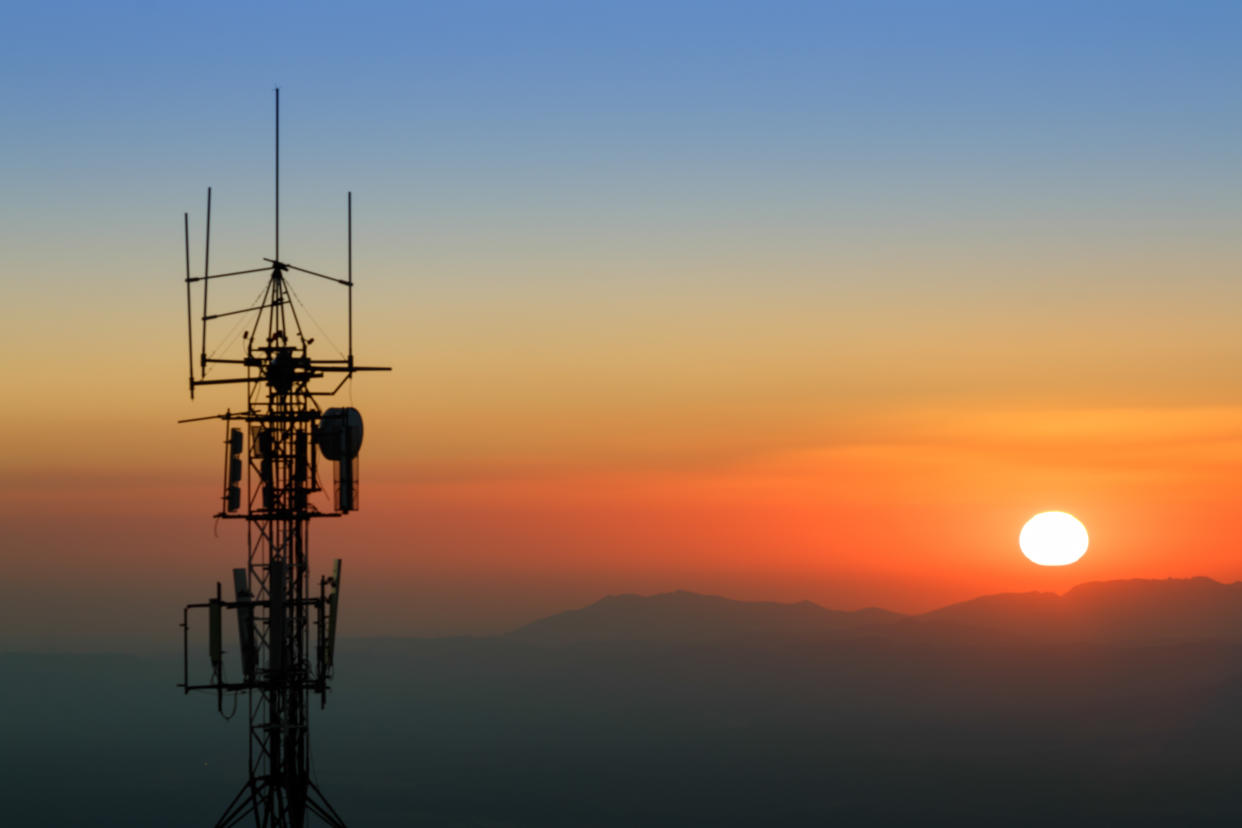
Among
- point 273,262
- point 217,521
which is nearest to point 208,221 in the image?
point 273,262

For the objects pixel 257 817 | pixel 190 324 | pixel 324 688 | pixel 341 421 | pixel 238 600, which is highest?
pixel 190 324

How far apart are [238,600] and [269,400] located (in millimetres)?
5620

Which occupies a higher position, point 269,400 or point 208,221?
point 208,221

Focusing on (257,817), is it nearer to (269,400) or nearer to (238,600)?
(238,600)

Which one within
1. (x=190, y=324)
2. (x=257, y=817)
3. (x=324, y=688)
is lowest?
(x=257, y=817)

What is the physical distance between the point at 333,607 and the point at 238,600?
8.49 feet

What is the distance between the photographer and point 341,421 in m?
42.2

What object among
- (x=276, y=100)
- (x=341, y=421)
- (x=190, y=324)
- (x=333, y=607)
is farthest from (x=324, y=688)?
(x=276, y=100)

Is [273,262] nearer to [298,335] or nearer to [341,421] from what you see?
[298,335]

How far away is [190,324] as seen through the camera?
41438 mm

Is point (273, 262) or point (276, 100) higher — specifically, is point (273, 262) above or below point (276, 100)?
below

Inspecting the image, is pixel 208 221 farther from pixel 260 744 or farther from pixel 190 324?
pixel 260 744

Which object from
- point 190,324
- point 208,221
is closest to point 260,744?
point 190,324

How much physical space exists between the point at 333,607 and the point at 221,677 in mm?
3527
